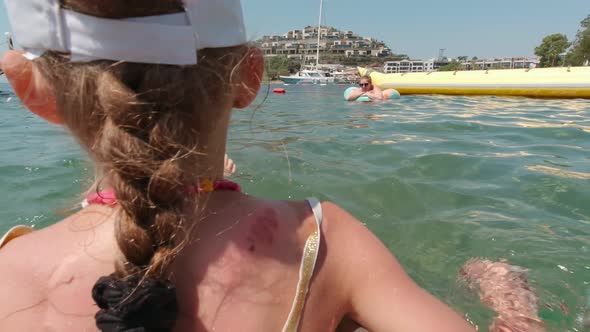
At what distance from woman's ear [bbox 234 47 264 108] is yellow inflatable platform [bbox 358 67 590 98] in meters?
11.9

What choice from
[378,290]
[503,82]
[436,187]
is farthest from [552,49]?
[378,290]

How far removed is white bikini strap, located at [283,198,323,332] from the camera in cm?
97

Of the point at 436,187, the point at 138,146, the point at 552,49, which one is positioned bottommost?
the point at 436,187

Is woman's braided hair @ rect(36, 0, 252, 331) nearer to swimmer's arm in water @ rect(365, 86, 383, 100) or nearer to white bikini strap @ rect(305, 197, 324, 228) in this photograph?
white bikini strap @ rect(305, 197, 324, 228)

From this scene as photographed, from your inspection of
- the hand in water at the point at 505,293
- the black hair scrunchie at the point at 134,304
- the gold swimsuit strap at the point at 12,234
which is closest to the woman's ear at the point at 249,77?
the black hair scrunchie at the point at 134,304

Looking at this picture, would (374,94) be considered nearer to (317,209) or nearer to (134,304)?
(317,209)

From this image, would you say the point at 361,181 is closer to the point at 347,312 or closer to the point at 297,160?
the point at 297,160

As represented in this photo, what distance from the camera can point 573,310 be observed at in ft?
5.98

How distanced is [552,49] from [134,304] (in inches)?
2711

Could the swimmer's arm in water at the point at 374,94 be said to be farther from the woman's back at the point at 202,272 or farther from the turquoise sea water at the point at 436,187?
the woman's back at the point at 202,272

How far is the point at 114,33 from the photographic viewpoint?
79 cm

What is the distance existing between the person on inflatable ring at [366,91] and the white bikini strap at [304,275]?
10.7 m

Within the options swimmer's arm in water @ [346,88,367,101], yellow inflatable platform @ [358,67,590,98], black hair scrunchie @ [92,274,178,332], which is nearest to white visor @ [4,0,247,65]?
black hair scrunchie @ [92,274,178,332]

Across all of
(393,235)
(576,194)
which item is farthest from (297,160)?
(576,194)
